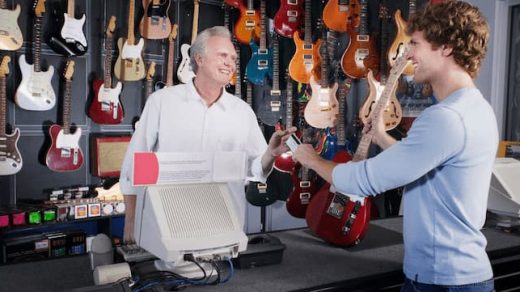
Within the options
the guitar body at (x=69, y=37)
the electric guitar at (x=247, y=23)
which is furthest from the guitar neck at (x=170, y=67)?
the guitar body at (x=69, y=37)

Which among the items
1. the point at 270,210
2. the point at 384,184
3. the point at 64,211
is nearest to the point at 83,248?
the point at 64,211

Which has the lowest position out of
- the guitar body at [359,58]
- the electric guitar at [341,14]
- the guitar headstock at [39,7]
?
the guitar body at [359,58]

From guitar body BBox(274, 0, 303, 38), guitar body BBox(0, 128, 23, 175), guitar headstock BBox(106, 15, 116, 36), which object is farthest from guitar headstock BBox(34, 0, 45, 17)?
guitar body BBox(274, 0, 303, 38)

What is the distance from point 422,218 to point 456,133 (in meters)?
0.27

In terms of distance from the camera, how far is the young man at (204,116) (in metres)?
2.21

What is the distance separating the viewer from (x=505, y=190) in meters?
2.13

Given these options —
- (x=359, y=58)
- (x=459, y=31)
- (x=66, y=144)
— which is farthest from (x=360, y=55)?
(x=459, y=31)

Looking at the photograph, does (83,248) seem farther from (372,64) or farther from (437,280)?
(437,280)

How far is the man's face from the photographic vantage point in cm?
220

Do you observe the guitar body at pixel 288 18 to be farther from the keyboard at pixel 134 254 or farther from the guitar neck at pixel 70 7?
the keyboard at pixel 134 254

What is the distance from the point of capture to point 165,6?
4.30m

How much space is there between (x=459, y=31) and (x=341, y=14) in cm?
300

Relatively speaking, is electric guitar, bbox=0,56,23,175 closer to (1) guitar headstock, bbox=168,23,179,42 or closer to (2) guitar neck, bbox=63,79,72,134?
(2) guitar neck, bbox=63,79,72,134

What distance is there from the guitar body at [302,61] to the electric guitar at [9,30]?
7.24 ft
